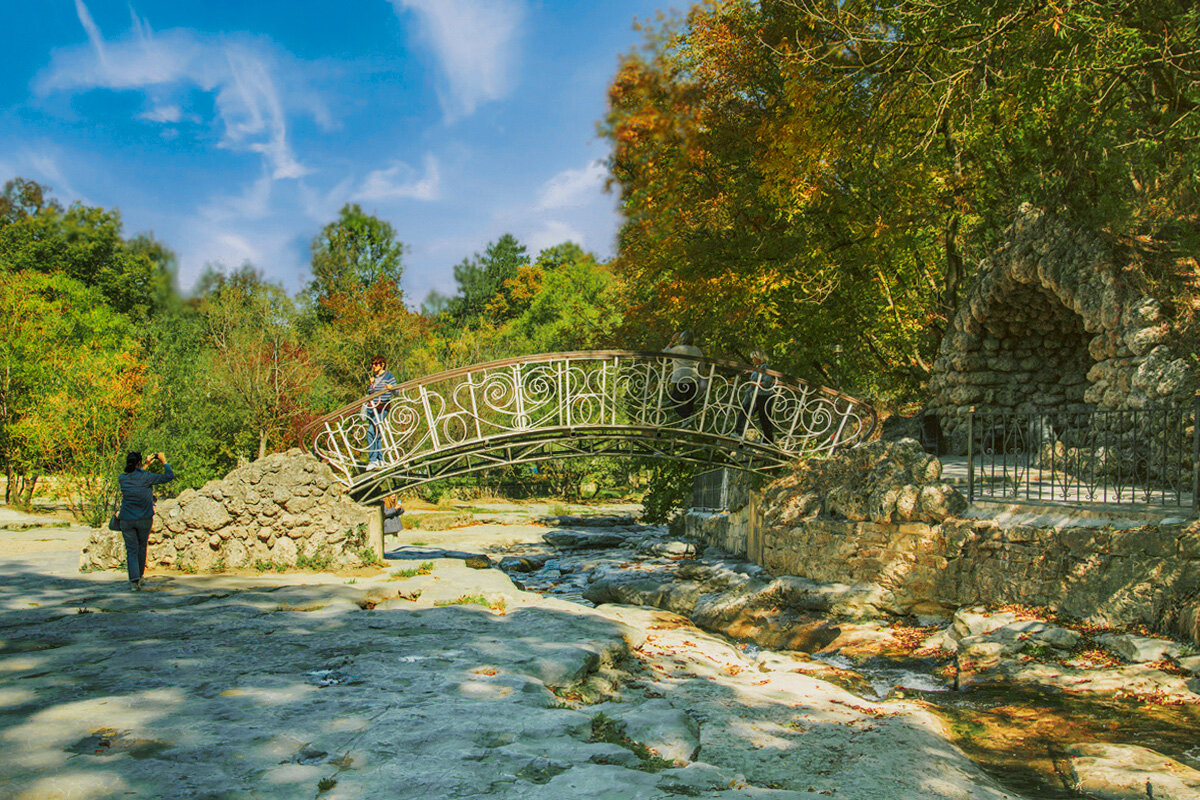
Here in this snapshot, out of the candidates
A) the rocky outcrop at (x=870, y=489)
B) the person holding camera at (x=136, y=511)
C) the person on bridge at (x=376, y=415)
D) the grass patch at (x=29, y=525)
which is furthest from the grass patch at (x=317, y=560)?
the grass patch at (x=29, y=525)

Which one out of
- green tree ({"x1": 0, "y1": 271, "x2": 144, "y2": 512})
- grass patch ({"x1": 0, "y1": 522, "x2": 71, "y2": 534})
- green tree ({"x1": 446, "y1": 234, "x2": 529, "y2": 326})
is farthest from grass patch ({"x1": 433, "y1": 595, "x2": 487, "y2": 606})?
green tree ({"x1": 446, "y1": 234, "x2": 529, "y2": 326})

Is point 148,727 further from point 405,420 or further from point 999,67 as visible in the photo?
point 999,67

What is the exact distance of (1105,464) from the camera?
7.70 m

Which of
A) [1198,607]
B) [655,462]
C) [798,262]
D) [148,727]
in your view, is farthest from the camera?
[655,462]

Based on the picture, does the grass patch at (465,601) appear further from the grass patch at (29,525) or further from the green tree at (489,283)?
the green tree at (489,283)

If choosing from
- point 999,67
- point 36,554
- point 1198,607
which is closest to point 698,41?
point 999,67

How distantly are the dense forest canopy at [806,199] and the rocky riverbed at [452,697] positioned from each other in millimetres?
6178

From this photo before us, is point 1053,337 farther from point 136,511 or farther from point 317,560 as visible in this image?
point 136,511

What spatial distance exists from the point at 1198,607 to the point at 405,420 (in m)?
8.76

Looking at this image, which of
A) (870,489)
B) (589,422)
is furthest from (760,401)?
(589,422)

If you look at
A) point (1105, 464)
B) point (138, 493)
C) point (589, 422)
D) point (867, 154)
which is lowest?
point (138, 493)

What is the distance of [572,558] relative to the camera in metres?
15.7

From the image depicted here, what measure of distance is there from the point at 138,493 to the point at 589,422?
5.56 metres

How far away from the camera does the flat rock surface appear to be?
323 centimetres
